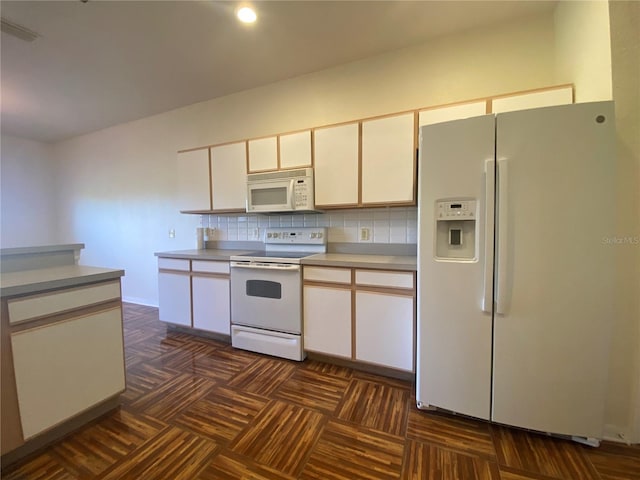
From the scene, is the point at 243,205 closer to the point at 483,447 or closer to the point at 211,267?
the point at 211,267

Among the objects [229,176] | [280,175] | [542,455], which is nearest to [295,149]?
[280,175]

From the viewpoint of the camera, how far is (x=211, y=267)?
2.65m

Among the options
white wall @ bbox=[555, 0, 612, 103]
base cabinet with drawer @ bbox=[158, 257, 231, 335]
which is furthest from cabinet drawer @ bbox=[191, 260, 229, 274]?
white wall @ bbox=[555, 0, 612, 103]

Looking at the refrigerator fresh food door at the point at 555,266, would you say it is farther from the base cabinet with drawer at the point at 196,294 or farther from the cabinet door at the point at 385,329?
the base cabinet with drawer at the point at 196,294

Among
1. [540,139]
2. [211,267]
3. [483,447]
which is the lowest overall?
[483,447]

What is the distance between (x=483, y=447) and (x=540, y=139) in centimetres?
164

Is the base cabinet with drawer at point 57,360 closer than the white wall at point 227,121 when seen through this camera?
Yes

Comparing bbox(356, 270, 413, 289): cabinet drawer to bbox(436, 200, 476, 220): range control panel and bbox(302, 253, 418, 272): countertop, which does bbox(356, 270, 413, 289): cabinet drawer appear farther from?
bbox(436, 200, 476, 220): range control panel

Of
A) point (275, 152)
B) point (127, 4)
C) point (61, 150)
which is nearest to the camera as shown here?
point (127, 4)

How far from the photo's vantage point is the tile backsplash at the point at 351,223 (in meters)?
2.43

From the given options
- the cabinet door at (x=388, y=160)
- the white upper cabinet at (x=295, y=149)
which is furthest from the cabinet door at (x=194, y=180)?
the cabinet door at (x=388, y=160)

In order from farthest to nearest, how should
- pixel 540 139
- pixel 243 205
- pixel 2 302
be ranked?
pixel 243 205, pixel 540 139, pixel 2 302

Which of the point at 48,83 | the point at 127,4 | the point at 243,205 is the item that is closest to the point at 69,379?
the point at 243,205

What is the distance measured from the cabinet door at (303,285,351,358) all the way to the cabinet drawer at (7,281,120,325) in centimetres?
135
